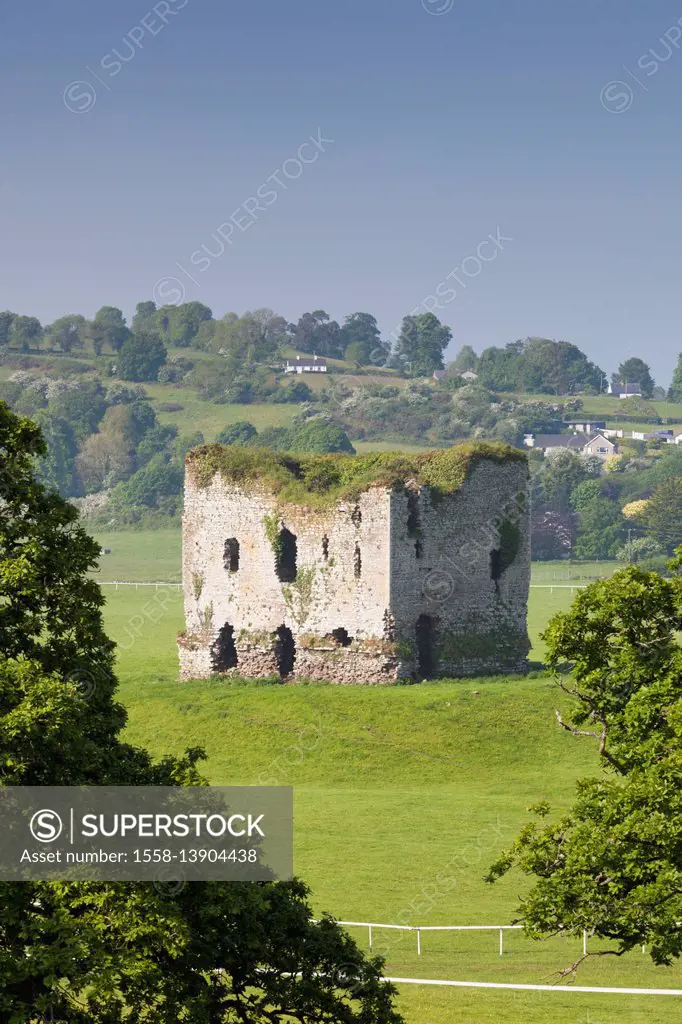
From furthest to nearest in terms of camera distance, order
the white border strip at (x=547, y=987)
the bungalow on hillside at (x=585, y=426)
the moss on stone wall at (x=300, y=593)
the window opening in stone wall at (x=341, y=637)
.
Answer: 1. the bungalow on hillside at (x=585, y=426)
2. the moss on stone wall at (x=300, y=593)
3. the window opening in stone wall at (x=341, y=637)
4. the white border strip at (x=547, y=987)

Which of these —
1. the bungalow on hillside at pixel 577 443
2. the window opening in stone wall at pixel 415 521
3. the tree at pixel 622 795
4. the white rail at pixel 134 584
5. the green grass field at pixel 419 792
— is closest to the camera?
the tree at pixel 622 795

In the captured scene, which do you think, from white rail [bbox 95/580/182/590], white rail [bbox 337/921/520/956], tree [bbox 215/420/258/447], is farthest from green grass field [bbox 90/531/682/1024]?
tree [bbox 215/420/258/447]

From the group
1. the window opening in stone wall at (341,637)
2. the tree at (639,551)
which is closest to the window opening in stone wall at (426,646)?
the window opening in stone wall at (341,637)

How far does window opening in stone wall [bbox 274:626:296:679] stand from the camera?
48438 millimetres

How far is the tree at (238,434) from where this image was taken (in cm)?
14850

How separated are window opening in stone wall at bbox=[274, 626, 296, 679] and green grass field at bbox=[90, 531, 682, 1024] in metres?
1.37

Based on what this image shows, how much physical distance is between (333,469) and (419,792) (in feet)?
40.2

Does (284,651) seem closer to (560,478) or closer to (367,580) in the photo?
(367,580)

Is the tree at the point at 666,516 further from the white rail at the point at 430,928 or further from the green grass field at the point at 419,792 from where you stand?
the white rail at the point at 430,928

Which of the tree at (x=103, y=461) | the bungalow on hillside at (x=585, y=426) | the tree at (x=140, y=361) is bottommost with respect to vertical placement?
the tree at (x=103, y=461)

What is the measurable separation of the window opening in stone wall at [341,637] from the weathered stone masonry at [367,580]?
0.03m

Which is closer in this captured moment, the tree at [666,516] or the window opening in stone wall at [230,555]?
the window opening in stone wall at [230,555]

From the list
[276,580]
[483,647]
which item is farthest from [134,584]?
[483,647]

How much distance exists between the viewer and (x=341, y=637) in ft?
155
